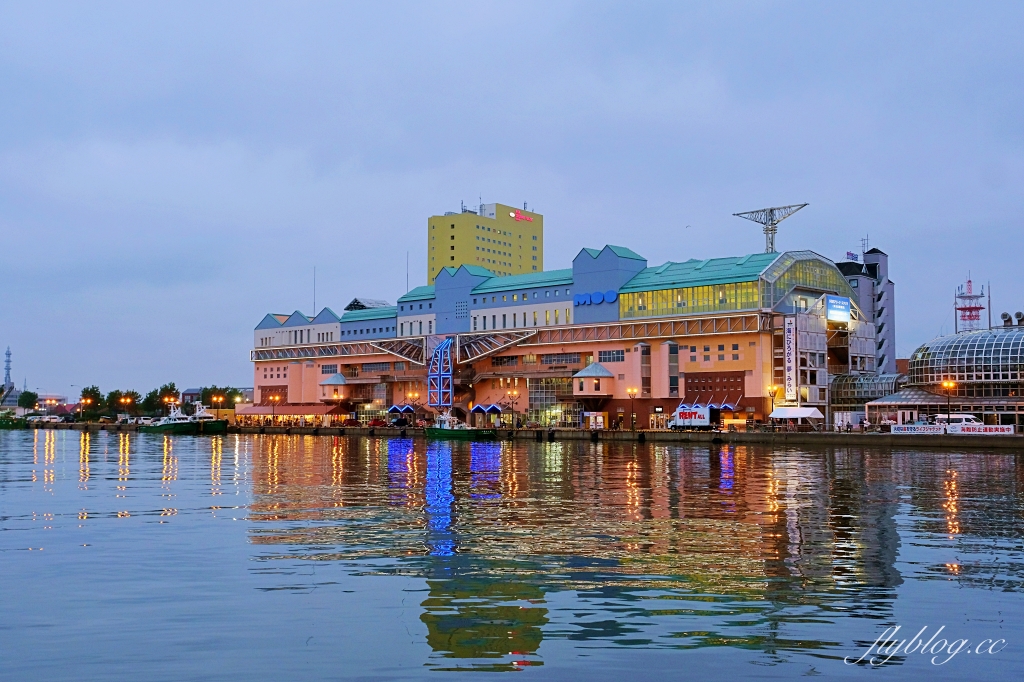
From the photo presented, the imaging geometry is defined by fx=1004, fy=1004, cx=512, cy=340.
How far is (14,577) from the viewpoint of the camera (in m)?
19.9

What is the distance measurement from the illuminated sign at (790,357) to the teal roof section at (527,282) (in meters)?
28.8

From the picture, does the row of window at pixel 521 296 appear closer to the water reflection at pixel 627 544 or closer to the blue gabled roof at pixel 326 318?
the blue gabled roof at pixel 326 318

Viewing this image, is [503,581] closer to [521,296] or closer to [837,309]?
[837,309]

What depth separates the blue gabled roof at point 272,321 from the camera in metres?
155

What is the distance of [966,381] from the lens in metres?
91.5

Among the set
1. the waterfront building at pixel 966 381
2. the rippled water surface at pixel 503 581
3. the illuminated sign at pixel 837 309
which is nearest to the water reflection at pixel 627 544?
the rippled water surface at pixel 503 581

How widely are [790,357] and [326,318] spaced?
2899 inches

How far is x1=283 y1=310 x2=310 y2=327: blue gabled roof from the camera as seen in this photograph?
151m

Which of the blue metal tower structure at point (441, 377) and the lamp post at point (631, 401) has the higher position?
the blue metal tower structure at point (441, 377)

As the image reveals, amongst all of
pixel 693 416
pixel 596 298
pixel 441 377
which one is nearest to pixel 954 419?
pixel 693 416

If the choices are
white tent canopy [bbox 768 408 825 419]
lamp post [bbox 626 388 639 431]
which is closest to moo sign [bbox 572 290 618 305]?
lamp post [bbox 626 388 639 431]

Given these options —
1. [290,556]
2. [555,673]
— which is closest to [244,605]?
[290,556]

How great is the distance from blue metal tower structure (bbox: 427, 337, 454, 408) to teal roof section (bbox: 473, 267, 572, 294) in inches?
358

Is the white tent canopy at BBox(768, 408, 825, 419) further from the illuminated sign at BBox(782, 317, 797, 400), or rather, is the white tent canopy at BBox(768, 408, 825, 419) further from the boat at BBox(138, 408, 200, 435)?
the boat at BBox(138, 408, 200, 435)
